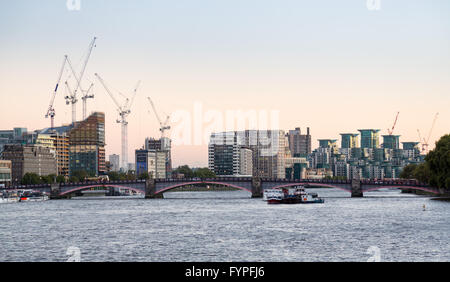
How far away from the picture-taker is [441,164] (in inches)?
4919

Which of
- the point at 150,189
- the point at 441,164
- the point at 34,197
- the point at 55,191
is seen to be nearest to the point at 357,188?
the point at 441,164

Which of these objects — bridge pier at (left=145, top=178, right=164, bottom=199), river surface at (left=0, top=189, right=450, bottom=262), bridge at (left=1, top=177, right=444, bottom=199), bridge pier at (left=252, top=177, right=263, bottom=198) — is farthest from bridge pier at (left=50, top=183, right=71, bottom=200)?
river surface at (left=0, top=189, right=450, bottom=262)

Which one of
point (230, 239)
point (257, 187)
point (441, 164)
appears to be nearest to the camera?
point (230, 239)

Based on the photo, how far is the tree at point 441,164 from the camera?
→ 4818 inches

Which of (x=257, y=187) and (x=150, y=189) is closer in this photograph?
(x=150, y=189)

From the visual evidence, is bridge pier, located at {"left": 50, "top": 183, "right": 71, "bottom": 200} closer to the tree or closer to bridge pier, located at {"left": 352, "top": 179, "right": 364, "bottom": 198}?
bridge pier, located at {"left": 352, "top": 179, "right": 364, "bottom": 198}

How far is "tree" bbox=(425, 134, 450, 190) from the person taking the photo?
12238cm

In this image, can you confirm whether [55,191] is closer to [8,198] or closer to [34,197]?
[34,197]

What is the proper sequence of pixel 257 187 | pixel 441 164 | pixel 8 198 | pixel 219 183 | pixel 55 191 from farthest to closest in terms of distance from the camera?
pixel 55 191 → pixel 257 187 → pixel 8 198 → pixel 219 183 → pixel 441 164

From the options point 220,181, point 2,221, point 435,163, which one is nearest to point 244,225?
point 2,221

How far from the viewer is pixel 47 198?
174875 mm

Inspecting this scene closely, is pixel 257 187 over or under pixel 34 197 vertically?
over

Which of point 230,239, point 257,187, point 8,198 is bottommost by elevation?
point 8,198

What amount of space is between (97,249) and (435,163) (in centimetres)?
8874
